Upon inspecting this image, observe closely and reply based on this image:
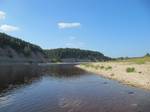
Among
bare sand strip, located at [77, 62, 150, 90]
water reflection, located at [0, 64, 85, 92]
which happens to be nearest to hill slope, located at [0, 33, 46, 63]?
water reflection, located at [0, 64, 85, 92]

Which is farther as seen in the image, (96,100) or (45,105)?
(96,100)

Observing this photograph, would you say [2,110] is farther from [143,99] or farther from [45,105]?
[143,99]

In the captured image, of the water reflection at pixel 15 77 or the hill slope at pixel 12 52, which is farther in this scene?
the hill slope at pixel 12 52

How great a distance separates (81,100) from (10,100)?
7127mm

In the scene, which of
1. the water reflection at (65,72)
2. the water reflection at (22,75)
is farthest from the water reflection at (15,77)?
the water reflection at (65,72)

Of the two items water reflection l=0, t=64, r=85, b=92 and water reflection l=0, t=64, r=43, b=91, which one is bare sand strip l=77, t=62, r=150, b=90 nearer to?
water reflection l=0, t=64, r=85, b=92

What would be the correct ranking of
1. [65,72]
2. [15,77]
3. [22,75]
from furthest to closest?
1. [65,72]
2. [22,75]
3. [15,77]

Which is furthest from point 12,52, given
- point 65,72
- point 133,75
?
point 133,75

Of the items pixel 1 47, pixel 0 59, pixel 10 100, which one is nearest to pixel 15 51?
pixel 1 47

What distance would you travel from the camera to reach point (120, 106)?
24.3 metres

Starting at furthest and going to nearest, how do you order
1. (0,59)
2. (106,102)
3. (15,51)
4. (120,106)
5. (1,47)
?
(15,51) → (1,47) → (0,59) → (106,102) → (120,106)

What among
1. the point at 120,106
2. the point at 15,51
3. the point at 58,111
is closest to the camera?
the point at 58,111

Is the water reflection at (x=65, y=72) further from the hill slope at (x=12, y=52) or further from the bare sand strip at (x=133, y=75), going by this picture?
the hill slope at (x=12, y=52)

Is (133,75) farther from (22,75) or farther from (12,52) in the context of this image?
(12,52)
